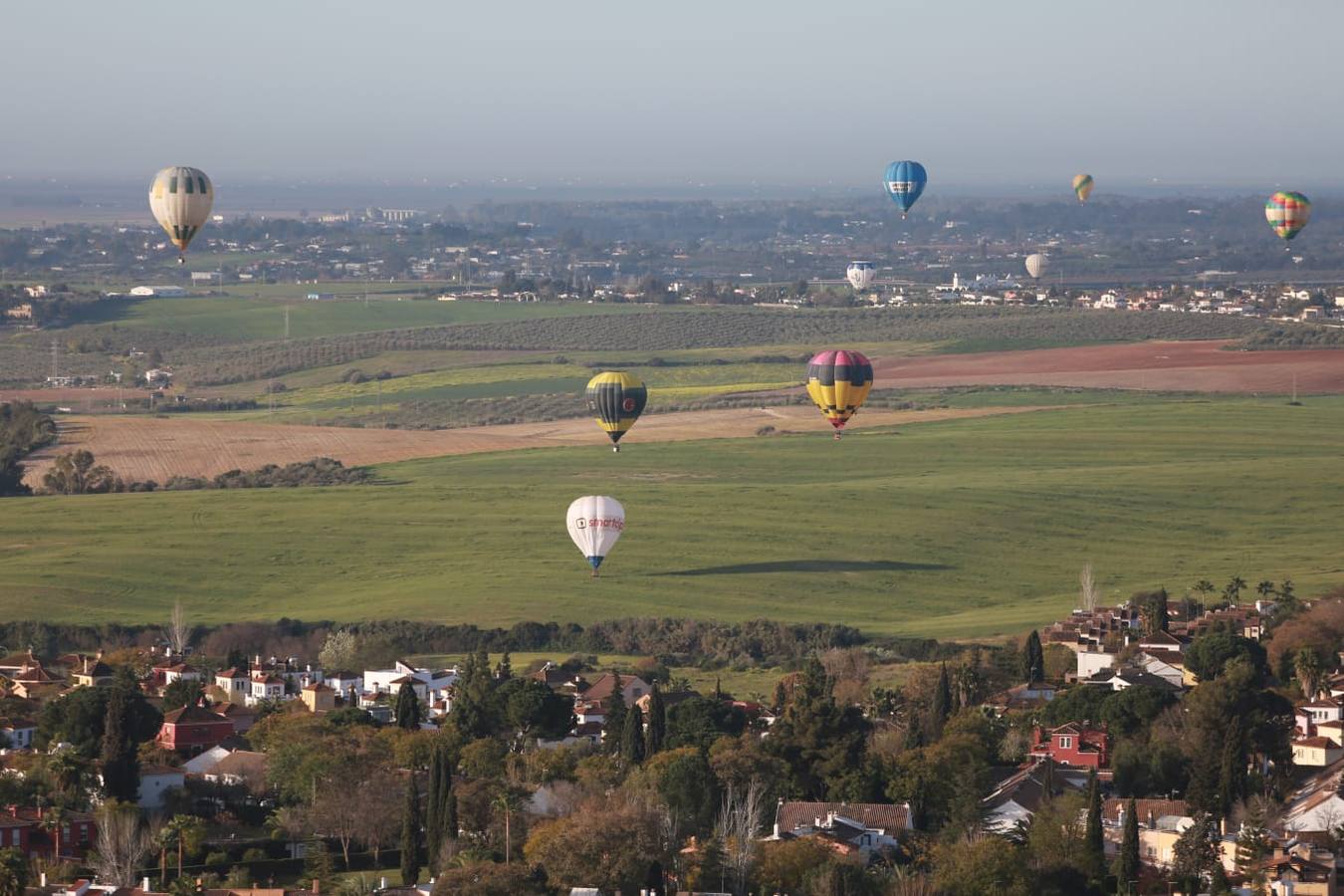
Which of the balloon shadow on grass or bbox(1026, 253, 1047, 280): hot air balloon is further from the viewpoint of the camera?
bbox(1026, 253, 1047, 280): hot air balloon

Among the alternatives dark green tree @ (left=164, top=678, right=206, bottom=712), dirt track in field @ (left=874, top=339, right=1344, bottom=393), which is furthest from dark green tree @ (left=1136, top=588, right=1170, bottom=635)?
dirt track in field @ (left=874, top=339, right=1344, bottom=393)

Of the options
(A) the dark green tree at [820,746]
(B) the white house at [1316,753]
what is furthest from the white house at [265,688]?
(B) the white house at [1316,753]

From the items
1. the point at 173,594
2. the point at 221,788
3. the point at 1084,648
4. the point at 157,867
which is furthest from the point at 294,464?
the point at 157,867

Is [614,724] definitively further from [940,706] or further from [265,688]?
[265,688]

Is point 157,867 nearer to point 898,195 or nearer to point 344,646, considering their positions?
point 344,646

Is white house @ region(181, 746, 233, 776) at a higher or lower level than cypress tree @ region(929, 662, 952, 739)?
lower

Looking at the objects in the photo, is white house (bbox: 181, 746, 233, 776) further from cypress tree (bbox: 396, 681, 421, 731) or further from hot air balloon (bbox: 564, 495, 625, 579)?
hot air balloon (bbox: 564, 495, 625, 579)
